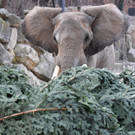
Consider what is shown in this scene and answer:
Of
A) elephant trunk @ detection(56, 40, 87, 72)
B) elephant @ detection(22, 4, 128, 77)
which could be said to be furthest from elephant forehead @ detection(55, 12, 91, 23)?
elephant trunk @ detection(56, 40, 87, 72)

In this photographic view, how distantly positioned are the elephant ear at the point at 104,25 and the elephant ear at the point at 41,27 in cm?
38

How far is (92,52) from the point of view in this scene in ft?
11.6

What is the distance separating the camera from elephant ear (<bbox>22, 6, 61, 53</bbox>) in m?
3.59

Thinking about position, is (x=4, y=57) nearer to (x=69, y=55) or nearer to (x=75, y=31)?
(x=75, y=31)

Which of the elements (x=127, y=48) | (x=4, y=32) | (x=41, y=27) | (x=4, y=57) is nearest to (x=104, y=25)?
(x=41, y=27)

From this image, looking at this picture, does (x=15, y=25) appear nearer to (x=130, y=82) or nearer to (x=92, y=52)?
(x=92, y=52)

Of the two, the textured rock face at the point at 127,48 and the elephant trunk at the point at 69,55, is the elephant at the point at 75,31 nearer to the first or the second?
the elephant trunk at the point at 69,55

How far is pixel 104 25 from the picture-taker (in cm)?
358

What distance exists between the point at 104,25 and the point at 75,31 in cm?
59

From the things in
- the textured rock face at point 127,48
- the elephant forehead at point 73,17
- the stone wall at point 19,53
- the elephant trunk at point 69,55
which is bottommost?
the textured rock face at point 127,48

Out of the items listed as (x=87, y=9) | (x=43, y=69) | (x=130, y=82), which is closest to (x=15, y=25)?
(x=43, y=69)

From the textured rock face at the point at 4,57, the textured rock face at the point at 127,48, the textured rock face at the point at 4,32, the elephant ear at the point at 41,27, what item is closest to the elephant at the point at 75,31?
the elephant ear at the point at 41,27

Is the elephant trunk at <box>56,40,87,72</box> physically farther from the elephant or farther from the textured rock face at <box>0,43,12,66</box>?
the textured rock face at <box>0,43,12,66</box>

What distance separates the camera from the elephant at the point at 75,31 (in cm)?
301
